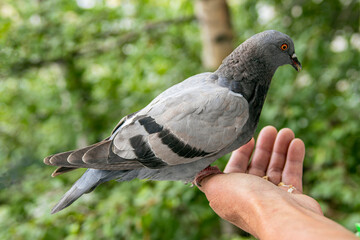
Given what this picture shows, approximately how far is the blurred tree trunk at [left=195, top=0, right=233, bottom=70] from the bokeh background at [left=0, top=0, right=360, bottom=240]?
0.25 m

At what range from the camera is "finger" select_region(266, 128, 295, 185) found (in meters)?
2.31

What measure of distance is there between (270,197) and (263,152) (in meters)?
0.86

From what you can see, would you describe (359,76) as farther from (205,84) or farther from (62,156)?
(62,156)

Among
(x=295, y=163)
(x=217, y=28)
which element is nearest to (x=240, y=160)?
(x=295, y=163)

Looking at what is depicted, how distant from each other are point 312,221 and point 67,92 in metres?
3.54

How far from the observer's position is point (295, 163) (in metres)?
2.28

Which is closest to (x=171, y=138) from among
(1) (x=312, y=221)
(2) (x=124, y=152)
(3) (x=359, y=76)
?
(2) (x=124, y=152)

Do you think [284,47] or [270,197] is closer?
[270,197]

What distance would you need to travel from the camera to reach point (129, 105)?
3.33 metres

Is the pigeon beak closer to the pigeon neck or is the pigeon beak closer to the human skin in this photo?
the pigeon neck

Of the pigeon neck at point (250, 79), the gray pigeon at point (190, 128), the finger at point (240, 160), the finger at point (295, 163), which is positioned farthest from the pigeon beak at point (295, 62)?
the finger at point (240, 160)

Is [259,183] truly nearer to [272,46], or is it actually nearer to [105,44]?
[272,46]

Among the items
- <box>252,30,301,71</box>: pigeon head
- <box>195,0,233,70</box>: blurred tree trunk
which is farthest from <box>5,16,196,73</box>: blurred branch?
<box>252,30,301,71</box>: pigeon head

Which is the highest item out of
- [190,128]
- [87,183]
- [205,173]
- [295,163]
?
[190,128]
